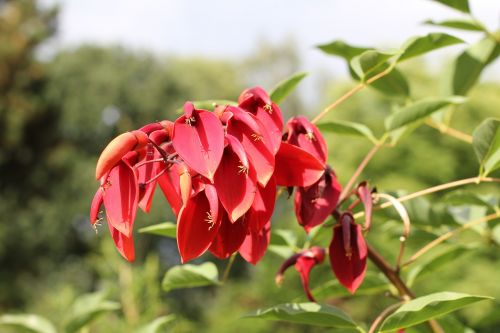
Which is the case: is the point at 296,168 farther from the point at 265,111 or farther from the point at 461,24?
the point at 461,24

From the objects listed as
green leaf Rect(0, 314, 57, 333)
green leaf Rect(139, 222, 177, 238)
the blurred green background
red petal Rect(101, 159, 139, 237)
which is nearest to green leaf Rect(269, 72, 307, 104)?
green leaf Rect(139, 222, 177, 238)

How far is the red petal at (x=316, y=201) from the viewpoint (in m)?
0.48

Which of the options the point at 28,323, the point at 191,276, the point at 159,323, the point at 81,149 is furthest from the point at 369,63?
the point at 81,149

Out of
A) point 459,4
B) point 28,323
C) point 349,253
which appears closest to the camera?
point 349,253

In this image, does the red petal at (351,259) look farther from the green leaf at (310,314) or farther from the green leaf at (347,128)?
the green leaf at (347,128)

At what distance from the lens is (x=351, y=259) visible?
19.4 inches

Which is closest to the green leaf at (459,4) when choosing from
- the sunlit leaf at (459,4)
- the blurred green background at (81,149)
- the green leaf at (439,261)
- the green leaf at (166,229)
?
the sunlit leaf at (459,4)

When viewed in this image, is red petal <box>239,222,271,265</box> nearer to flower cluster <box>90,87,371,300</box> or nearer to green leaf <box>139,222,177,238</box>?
flower cluster <box>90,87,371,300</box>

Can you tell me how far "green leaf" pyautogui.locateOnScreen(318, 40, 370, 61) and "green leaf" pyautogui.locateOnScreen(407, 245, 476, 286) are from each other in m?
0.25

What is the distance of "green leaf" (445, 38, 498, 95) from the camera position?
2.44ft

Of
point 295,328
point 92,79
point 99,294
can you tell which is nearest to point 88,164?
point 92,79

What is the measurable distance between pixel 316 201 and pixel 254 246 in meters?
0.06

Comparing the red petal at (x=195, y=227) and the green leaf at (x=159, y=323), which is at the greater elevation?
the red petal at (x=195, y=227)

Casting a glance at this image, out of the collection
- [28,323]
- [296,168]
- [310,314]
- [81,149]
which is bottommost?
[81,149]
